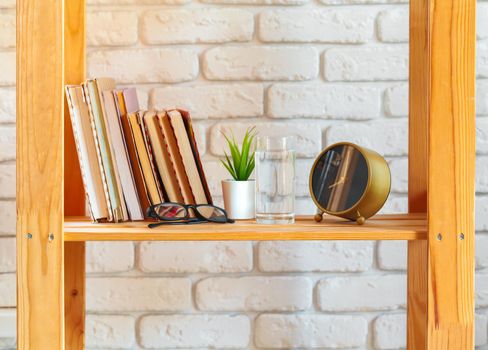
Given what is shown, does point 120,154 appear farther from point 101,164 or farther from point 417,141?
point 417,141

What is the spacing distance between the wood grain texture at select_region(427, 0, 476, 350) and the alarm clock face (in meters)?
0.17

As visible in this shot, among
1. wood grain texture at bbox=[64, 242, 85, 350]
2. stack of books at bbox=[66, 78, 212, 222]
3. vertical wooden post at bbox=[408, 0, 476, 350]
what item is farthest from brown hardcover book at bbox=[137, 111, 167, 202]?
vertical wooden post at bbox=[408, 0, 476, 350]

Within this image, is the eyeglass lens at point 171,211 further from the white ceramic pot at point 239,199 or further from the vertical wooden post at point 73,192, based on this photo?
the vertical wooden post at point 73,192

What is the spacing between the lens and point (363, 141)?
1.56m

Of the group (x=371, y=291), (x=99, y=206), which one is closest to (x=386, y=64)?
(x=371, y=291)

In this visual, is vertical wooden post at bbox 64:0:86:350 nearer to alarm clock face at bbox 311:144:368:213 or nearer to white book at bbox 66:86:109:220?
white book at bbox 66:86:109:220

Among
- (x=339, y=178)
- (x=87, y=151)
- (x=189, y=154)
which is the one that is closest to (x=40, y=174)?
(x=87, y=151)

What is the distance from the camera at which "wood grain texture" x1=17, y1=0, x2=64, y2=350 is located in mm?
1027

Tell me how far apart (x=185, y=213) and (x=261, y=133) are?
41cm

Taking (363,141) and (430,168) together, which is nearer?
(430,168)

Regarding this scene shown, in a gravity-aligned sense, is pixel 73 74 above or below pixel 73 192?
above

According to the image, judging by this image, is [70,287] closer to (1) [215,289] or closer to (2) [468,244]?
(1) [215,289]

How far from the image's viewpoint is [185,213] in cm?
120

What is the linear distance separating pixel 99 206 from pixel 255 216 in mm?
279
